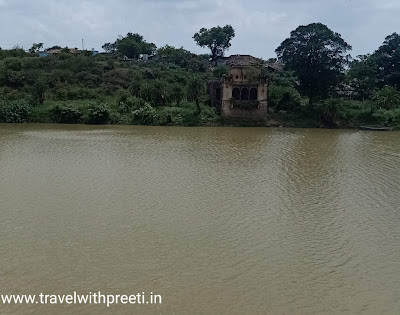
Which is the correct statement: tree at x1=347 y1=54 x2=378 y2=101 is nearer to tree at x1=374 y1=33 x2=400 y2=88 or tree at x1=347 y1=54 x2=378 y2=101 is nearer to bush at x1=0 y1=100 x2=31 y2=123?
tree at x1=374 y1=33 x2=400 y2=88

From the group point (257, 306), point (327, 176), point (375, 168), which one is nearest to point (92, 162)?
point (327, 176)

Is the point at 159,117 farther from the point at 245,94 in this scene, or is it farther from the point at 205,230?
the point at 205,230

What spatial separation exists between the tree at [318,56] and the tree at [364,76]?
15.7 ft

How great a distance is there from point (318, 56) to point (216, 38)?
33.0 meters

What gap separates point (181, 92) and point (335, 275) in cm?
3116

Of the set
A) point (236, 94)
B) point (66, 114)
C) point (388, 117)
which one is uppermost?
point (236, 94)

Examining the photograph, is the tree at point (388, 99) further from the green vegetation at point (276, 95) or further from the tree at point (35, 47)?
the tree at point (35, 47)

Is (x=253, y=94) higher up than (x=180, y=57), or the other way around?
(x=180, y=57)

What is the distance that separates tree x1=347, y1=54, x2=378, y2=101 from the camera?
4041 centimetres

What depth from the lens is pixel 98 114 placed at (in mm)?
35125

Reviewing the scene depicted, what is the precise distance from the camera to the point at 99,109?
A: 115ft

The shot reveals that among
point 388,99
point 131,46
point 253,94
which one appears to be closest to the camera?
point 388,99

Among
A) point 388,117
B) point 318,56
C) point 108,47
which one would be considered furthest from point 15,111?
point 108,47

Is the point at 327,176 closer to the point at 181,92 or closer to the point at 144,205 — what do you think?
the point at 144,205
